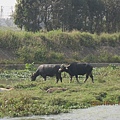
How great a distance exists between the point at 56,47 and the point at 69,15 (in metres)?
11.2

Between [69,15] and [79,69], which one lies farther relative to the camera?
[69,15]

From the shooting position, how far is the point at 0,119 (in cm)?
1520

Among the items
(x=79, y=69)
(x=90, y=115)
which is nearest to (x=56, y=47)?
(x=79, y=69)

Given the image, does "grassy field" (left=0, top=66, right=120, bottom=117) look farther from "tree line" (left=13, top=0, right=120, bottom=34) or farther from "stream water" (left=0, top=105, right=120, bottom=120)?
"tree line" (left=13, top=0, right=120, bottom=34)

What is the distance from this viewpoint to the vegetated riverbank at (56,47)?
4528 centimetres

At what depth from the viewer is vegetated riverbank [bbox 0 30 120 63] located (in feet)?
149

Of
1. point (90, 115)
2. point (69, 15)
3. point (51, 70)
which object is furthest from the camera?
point (69, 15)

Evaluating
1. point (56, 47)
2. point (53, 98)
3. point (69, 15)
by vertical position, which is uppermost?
point (69, 15)

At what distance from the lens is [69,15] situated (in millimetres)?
60031

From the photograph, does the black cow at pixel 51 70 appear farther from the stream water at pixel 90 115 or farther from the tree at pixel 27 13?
the tree at pixel 27 13

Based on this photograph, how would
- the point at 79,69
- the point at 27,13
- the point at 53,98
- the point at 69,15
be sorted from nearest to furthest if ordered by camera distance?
1. the point at 53,98
2. the point at 79,69
3. the point at 27,13
4. the point at 69,15

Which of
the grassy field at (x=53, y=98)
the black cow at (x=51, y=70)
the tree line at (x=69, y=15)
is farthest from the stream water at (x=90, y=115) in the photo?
the tree line at (x=69, y=15)

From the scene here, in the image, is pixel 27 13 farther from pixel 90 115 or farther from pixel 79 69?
pixel 90 115

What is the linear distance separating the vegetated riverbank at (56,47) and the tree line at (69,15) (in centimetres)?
668
